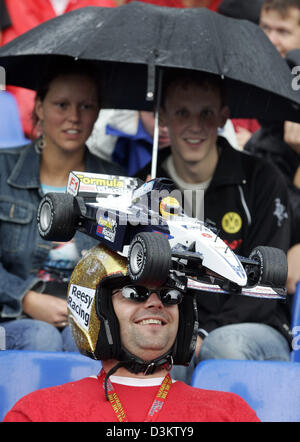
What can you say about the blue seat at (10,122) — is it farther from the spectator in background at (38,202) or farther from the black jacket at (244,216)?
the black jacket at (244,216)

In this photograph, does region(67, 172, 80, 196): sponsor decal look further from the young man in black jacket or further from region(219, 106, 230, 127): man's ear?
region(219, 106, 230, 127): man's ear

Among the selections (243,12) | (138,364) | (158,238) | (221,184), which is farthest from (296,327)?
(243,12)

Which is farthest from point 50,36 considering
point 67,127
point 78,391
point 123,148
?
point 78,391

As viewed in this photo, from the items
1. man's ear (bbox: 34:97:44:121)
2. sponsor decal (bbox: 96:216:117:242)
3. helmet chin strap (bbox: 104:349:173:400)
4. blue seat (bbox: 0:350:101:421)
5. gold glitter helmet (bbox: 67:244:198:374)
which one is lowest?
blue seat (bbox: 0:350:101:421)

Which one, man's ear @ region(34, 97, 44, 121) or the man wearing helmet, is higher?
man's ear @ region(34, 97, 44, 121)

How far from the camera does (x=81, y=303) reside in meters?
2.52

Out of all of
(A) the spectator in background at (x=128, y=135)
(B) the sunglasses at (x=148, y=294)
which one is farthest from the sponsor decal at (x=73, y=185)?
(A) the spectator in background at (x=128, y=135)

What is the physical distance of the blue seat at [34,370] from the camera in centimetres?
284

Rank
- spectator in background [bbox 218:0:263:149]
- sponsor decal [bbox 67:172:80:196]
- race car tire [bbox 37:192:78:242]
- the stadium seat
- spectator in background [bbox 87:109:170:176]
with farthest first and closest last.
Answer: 1. spectator in background [bbox 218:0:263:149]
2. spectator in background [bbox 87:109:170:176]
3. the stadium seat
4. sponsor decal [bbox 67:172:80:196]
5. race car tire [bbox 37:192:78:242]

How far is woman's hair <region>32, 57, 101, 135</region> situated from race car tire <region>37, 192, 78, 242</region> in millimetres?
1352

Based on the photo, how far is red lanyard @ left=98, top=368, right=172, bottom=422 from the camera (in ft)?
7.80

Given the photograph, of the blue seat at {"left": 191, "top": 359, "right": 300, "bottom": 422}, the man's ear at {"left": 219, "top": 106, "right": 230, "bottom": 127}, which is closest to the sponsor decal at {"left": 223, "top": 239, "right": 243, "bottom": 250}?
the man's ear at {"left": 219, "top": 106, "right": 230, "bottom": 127}

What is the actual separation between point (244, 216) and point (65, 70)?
1.11 m
